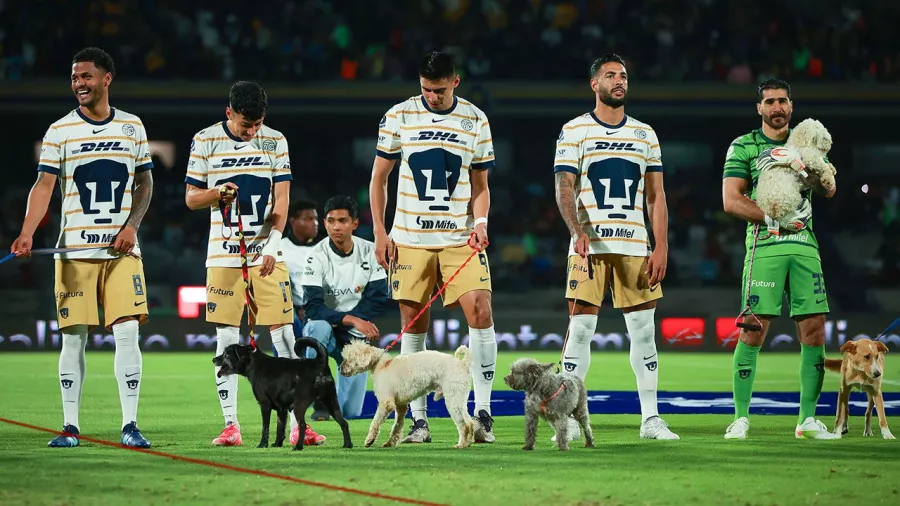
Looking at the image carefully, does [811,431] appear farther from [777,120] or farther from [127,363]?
[127,363]

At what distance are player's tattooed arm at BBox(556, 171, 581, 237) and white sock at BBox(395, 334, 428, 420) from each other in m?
1.15

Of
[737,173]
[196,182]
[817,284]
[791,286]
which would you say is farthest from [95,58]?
[817,284]

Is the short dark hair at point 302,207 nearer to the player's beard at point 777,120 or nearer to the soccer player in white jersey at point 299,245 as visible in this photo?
the soccer player in white jersey at point 299,245

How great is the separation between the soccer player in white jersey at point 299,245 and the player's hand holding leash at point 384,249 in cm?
212

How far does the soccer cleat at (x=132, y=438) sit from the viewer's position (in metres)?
7.30

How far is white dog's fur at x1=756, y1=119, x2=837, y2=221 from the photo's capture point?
7789mm

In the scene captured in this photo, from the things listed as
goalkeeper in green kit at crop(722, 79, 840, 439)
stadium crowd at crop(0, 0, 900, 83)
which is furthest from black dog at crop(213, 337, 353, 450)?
stadium crowd at crop(0, 0, 900, 83)

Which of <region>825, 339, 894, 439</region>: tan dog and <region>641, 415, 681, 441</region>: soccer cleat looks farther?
<region>825, 339, 894, 439</region>: tan dog

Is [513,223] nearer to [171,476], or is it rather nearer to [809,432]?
[809,432]

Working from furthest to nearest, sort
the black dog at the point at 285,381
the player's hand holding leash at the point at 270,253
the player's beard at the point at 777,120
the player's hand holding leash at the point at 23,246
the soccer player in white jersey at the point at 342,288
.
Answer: the soccer player in white jersey at the point at 342,288 → the player's beard at the point at 777,120 → the player's hand holding leash at the point at 270,253 → the player's hand holding leash at the point at 23,246 → the black dog at the point at 285,381

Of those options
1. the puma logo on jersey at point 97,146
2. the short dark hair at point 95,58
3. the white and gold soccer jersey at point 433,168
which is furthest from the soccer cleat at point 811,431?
the short dark hair at point 95,58

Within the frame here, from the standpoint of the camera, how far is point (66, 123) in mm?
7598

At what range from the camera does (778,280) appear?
789 cm

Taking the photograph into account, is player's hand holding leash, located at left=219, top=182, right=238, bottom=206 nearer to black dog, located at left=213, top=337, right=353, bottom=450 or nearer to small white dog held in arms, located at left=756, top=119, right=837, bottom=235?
black dog, located at left=213, top=337, right=353, bottom=450
